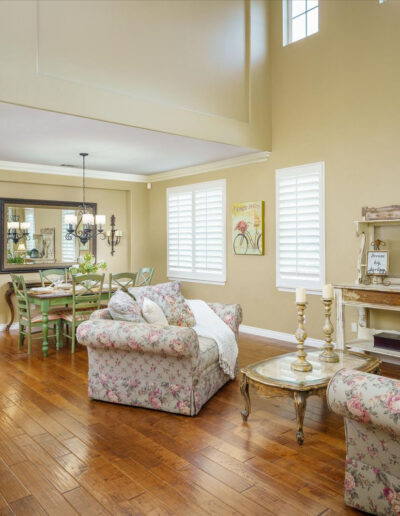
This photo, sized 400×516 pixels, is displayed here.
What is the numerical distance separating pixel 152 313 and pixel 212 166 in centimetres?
367

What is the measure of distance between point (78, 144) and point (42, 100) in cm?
151

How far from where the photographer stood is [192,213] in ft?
24.3

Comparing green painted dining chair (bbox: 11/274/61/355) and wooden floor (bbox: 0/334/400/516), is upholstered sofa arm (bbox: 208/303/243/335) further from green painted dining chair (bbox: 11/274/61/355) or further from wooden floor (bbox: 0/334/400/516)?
green painted dining chair (bbox: 11/274/61/355)

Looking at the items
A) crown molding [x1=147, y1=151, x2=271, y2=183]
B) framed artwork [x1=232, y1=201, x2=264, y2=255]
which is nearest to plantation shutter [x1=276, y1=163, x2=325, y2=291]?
framed artwork [x1=232, y1=201, x2=264, y2=255]

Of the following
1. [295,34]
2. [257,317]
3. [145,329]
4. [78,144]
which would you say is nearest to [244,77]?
[295,34]

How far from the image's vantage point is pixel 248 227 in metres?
6.38

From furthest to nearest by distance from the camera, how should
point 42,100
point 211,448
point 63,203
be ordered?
point 63,203, point 42,100, point 211,448

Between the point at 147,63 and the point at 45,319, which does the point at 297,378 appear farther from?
the point at 147,63

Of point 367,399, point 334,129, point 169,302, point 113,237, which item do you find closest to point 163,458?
point 367,399

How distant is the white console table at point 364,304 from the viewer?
4.43 m

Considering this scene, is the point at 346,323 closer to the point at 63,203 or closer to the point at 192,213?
the point at 192,213

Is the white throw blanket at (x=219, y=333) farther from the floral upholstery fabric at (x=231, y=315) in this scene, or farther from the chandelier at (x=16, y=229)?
the chandelier at (x=16, y=229)

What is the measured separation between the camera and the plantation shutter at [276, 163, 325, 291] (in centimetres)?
549

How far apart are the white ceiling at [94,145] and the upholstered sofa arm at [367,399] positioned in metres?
3.64
